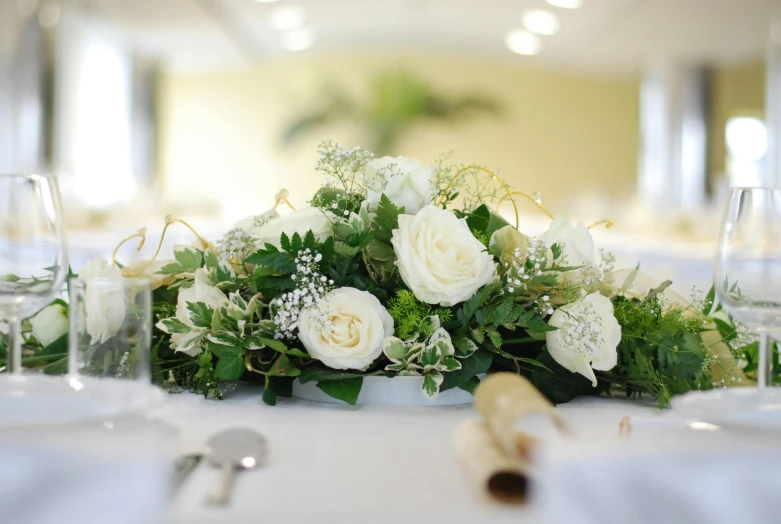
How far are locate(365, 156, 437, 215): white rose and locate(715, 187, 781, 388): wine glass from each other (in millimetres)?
364

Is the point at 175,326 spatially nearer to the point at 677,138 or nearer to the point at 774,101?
the point at 774,101

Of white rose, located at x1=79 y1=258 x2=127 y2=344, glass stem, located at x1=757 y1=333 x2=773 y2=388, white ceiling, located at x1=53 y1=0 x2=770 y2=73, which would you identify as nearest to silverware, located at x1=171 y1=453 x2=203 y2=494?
white rose, located at x1=79 y1=258 x2=127 y2=344

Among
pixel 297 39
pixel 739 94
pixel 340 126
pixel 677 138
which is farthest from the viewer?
pixel 340 126

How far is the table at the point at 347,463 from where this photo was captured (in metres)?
0.64

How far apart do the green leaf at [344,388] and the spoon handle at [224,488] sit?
0.27m

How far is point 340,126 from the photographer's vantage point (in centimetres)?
1400

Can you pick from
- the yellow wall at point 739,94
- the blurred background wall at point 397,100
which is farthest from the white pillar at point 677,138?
the yellow wall at point 739,94

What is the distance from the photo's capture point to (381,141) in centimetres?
1087

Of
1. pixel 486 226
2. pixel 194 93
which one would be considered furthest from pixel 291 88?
pixel 486 226

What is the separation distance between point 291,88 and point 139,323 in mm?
13788

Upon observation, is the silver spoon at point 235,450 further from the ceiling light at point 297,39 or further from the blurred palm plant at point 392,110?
the ceiling light at point 297,39

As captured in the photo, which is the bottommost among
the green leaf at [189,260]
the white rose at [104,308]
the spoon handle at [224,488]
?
the spoon handle at [224,488]

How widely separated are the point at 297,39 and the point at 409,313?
40.3 feet

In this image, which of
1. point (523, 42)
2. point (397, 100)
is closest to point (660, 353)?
point (397, 100)
